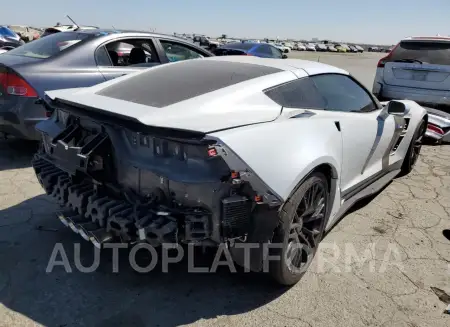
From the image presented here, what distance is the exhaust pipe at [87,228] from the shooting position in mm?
2442

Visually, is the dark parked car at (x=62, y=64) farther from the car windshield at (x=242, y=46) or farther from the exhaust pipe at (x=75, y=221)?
the car windshield at (x=242, y=46)

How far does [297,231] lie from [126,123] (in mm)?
1304

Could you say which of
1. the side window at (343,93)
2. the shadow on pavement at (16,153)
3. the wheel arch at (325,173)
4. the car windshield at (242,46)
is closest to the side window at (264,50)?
the car windshield at (242,46)

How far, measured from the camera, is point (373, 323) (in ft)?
7.77

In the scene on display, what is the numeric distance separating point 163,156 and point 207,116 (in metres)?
0.35

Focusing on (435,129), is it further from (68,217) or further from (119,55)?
(68,217)

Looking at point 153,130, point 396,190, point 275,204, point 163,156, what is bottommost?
point 396,190

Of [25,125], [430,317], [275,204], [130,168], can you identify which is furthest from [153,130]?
[25,125]

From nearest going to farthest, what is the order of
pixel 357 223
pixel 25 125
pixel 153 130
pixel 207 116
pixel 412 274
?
pixel 153 130
pixel 207 116
pixel 412 274
pixel 357 223
pixel 25 125

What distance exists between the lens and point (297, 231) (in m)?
2.63

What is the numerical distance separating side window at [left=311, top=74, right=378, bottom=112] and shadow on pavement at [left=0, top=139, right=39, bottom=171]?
3.45 metres

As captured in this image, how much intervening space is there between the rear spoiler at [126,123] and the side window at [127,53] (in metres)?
2.26

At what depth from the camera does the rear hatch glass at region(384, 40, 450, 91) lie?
6.84m

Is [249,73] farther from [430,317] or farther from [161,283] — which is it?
[430,317]
